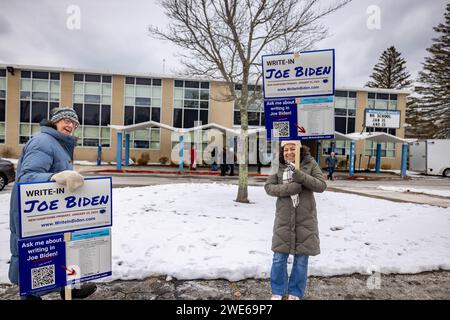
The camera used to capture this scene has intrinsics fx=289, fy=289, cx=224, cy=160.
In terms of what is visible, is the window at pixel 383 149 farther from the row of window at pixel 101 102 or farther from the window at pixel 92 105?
the window at pixel 92 105

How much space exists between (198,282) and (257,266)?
2.68 feet

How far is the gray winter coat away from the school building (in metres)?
22.3

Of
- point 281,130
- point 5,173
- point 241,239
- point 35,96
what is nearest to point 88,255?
point 281,130

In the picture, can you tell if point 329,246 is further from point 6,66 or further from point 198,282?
point 6,66

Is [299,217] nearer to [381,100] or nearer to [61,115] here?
[61,115]

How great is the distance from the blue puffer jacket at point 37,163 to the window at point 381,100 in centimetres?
3211

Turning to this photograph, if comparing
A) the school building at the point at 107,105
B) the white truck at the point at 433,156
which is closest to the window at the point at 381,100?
the school building at the point at 107,105

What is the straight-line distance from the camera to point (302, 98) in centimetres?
352

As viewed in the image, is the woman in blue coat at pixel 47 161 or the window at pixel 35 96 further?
the window at pixel 35 96

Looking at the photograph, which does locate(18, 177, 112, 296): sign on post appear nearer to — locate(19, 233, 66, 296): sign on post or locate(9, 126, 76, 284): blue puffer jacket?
locate(19, 233, 66, 296): sign on post

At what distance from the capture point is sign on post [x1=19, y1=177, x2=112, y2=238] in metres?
2.05

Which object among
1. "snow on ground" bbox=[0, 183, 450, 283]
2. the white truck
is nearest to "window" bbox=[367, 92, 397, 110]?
the white truck

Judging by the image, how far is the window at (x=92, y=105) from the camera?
1035 inches

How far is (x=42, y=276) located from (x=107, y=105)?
26887mm
